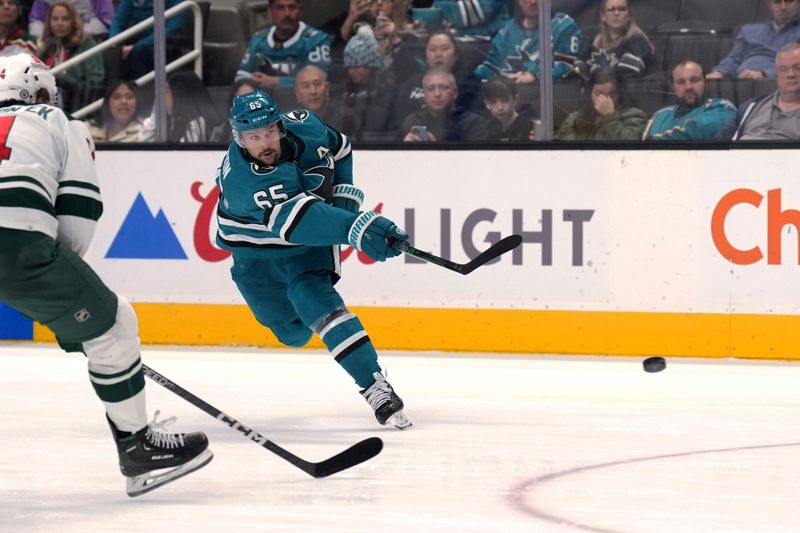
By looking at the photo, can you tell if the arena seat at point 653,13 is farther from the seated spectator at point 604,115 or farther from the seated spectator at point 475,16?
the seated spectator at point 475,16

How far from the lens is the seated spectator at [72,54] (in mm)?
6223

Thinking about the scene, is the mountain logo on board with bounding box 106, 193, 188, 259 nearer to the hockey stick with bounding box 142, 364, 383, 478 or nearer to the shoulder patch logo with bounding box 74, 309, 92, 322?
the hockey stick with bounding box 142, 364, 383, 478

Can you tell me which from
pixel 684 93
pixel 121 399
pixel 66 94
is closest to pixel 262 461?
pixel 121 399

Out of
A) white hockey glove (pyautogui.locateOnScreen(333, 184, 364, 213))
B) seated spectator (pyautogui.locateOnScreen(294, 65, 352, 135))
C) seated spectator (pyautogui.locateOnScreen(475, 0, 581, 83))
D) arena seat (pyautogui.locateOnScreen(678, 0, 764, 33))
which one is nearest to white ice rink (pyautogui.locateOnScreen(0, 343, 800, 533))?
white hockey glove (pyautogui.locateOnScreen(333, 184, 364, 213))

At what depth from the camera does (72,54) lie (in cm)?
625

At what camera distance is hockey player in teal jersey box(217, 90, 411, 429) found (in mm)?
3998

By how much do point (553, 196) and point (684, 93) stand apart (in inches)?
24.3

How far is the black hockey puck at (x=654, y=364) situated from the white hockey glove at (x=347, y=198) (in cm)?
129

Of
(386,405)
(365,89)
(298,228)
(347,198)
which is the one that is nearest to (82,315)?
(298,228)

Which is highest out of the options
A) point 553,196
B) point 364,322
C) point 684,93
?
point 684,93

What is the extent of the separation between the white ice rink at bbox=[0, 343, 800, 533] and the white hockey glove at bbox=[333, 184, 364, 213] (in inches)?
24.7

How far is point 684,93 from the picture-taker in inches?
215

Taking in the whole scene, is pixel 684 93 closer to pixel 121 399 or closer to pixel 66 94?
pixel 66 94

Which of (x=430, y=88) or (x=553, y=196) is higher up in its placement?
(x=430, y=88)
